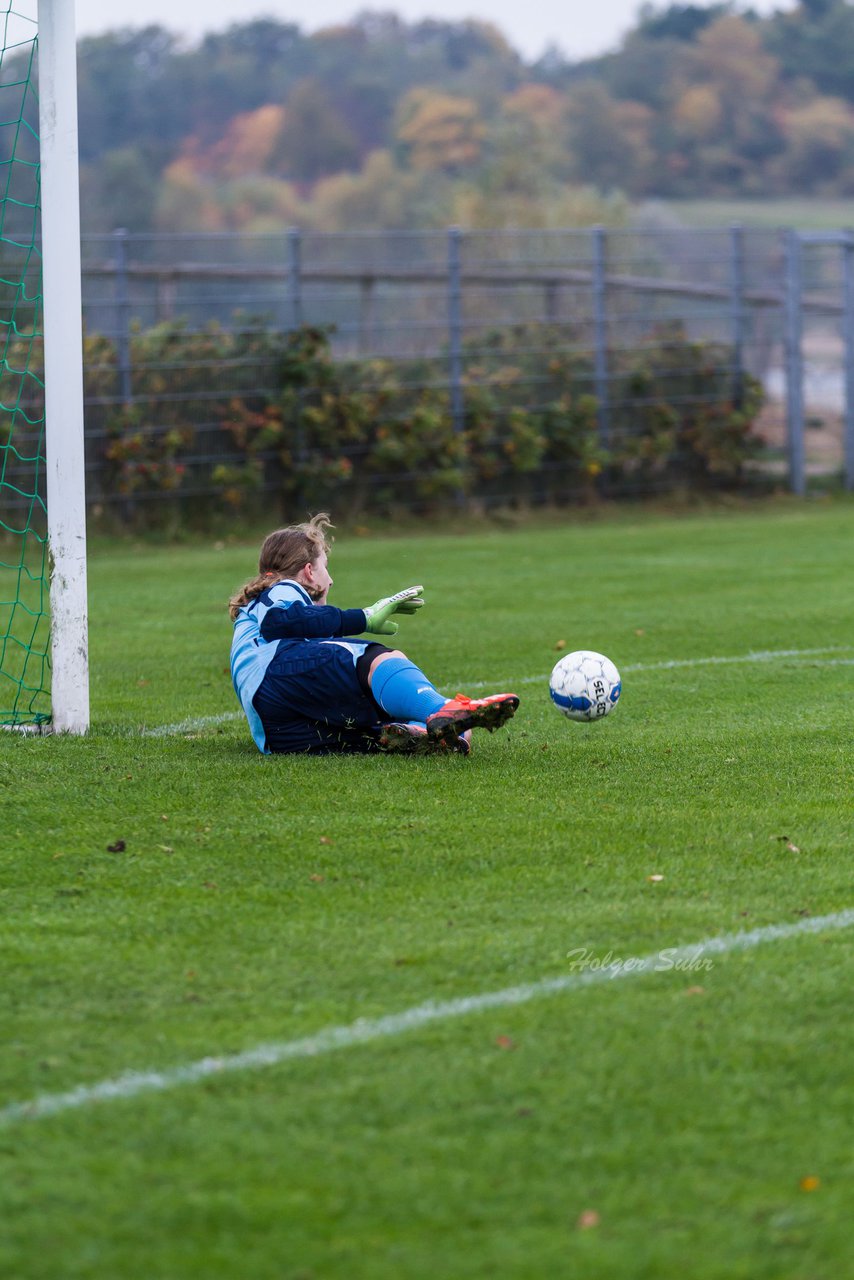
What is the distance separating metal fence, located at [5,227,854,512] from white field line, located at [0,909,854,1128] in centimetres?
1217

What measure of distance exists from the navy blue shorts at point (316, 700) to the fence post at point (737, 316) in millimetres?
13824

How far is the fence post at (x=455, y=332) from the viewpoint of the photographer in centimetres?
1703

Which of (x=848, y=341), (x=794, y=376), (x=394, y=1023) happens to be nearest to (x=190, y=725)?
(x=394, y=1023)

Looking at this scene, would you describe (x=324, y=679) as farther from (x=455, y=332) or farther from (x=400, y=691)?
(x=455, y=332)

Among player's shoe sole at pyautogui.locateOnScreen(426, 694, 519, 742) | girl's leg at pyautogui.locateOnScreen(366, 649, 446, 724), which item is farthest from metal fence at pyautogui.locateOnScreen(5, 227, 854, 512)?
player's shoe sole at pyautogui.locateOnScreen(426, 694, 519, 742)

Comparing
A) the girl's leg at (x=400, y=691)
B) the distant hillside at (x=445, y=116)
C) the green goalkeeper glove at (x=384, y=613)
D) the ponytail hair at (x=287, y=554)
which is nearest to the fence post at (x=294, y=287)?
the ponytail hair at (x=287, y=554)

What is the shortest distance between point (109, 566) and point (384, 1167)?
11.3 meters

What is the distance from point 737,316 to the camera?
19141 millimetres

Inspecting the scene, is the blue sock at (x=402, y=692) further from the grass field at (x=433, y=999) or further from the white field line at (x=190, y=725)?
the white field line at (x=190, y=725)

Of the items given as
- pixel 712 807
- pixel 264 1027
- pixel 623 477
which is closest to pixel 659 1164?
pixel 264 1027

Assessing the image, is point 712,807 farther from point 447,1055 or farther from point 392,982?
point 447,1055

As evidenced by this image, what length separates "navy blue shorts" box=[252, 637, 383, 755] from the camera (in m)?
5.88

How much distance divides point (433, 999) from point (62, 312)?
3.53 meters

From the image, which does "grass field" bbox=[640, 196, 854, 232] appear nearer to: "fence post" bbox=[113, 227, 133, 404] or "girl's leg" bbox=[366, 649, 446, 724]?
"fence post" bbox=[113, 227, 133, 404]
